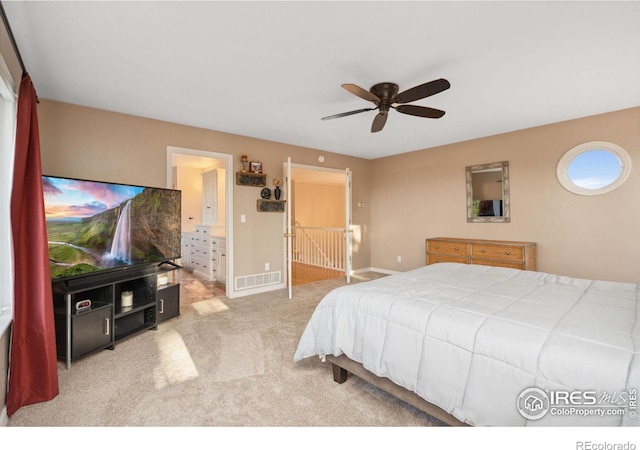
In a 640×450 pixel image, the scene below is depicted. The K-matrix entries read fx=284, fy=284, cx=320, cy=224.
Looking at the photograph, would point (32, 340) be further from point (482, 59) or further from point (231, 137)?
point (482, 59)

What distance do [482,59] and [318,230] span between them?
4.91 meters

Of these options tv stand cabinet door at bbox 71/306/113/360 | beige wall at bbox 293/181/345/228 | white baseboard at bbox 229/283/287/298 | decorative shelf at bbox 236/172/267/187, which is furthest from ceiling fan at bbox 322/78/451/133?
beige wall at bbox 293/181/345/228

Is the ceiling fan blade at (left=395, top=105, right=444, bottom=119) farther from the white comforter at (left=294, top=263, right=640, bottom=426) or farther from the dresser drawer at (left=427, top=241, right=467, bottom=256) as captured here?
the dresser drawer at (left=427, top=241, right=467, bottom=256)

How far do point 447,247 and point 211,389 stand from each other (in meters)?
3.78

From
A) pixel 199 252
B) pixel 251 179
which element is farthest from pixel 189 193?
pixel 251 179

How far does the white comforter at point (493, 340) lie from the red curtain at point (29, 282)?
1684mm

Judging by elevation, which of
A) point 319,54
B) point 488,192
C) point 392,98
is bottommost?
point 488,192

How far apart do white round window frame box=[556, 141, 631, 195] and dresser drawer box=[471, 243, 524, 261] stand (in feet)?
3.37

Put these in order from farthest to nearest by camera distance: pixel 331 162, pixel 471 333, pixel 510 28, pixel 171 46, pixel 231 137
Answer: pixel 331 162, pixel 231 137, pixel 171 46, pixel 510 28, pixel 471 333

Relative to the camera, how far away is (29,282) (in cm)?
186

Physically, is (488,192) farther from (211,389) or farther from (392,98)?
(211,389)

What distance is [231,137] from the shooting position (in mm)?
4168

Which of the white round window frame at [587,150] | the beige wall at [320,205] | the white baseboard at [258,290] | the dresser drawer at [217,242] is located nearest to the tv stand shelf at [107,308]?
the white baseboard at [258,290]

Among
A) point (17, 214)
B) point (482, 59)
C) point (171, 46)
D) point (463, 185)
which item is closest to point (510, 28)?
point (482, 59)
